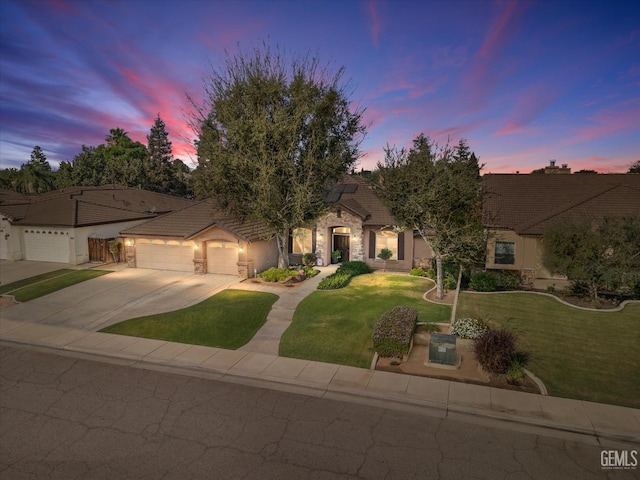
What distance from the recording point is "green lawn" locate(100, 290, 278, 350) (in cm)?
1512

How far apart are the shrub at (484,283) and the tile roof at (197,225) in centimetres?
1212

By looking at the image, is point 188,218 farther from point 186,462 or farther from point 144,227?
point 186,462

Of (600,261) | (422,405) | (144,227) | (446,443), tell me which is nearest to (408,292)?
(600,261)

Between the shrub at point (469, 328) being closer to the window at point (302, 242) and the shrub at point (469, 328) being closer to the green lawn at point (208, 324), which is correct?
the green lawn at point (208, 324)

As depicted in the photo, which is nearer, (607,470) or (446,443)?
(607,470)

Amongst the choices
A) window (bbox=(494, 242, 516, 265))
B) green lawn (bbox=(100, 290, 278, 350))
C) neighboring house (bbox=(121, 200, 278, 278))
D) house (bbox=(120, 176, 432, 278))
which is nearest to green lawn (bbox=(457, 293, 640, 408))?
window (bbox=(494, 242, 516, 265))

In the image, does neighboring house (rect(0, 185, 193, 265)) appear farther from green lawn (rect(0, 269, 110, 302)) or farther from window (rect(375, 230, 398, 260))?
window (rect(375, 230, 398, 260))

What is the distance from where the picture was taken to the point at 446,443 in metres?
8.68

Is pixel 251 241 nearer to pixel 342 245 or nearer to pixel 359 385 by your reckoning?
pixel 342 245

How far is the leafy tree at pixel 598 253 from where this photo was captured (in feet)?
56.3

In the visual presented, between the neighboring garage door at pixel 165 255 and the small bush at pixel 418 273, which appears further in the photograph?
→ the neighboring garage door at pixel 165 255

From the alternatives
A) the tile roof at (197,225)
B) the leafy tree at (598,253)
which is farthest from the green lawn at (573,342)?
the tile roof at (197,225)

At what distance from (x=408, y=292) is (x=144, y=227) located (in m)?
18.5

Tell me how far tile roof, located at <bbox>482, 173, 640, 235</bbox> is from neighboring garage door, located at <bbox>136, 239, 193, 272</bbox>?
18.8 metres
